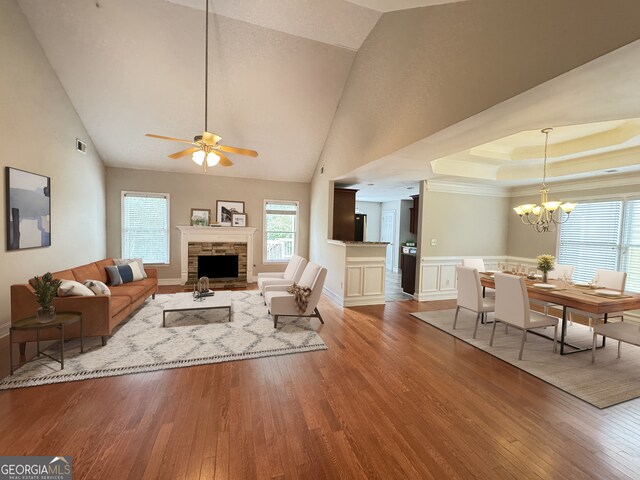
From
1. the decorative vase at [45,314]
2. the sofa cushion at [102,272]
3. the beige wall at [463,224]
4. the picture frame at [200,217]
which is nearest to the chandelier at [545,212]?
the beige wall at [463,224]

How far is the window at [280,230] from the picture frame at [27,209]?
424 cm

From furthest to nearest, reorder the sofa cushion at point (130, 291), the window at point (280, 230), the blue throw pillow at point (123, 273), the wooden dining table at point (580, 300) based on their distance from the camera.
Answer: the window at point (280, 230), the blue throw pillow at point (123, 273), the sofa cushion at point (130, 291), the wooden dining table at point (580, 300)

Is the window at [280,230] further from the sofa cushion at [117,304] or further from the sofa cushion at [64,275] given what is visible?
the sofa cushion at [64,275]

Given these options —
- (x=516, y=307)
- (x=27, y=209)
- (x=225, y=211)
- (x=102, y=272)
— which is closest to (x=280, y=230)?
(x=225, y=211)

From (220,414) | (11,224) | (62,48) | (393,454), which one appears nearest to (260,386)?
(220,414)

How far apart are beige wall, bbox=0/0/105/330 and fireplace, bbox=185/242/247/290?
1.95m

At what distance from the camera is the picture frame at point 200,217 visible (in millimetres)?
6773

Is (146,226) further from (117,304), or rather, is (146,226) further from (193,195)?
(117,304)

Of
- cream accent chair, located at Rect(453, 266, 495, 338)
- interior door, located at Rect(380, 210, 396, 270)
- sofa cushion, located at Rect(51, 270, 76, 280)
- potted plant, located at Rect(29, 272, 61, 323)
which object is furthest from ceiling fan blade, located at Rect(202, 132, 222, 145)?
interior door, located at Rect(380, 210, 396, 270)

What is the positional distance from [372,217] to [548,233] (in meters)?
5.52

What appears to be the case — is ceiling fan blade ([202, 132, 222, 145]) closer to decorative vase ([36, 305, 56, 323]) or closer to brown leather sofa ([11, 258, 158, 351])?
brown leather sofa ([11, 258, 158, 351])

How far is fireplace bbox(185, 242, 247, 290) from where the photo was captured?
6746mm

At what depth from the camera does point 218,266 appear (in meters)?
6.94

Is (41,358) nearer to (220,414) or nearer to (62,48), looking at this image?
(220,414)
